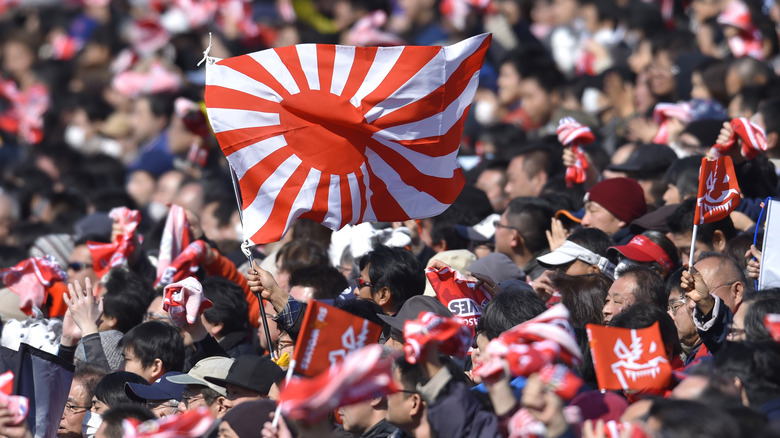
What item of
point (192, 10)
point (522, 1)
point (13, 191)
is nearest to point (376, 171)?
point (13, 191)

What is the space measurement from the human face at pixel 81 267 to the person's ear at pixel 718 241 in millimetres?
4207

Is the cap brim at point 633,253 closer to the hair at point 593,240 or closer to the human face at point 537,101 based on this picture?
the hair at point 593,240

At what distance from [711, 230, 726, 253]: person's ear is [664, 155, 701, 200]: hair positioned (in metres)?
0.60

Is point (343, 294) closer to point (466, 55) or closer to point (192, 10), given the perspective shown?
point (466, 55)

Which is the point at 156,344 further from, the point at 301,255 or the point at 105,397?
the point at 301,255

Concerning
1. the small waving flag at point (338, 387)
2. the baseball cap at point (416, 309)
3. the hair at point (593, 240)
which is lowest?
the hair at point (593, 240)

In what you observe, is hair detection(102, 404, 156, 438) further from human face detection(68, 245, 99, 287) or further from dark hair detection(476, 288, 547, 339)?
human face detection(68, 245, 99, 287)

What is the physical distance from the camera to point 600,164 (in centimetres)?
896

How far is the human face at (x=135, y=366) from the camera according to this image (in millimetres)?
6305

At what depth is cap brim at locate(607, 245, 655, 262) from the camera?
6530mm

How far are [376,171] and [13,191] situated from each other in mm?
6581

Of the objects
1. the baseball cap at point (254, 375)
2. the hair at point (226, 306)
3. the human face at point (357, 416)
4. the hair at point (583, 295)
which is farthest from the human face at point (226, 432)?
the hair at point (226, 306)

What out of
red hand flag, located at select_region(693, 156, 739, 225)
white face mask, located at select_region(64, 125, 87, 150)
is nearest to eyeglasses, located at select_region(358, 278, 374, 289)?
red hand flag, located at select_region(693, 156, 739, 225)

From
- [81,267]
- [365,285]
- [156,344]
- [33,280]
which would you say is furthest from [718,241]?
[81,267]
